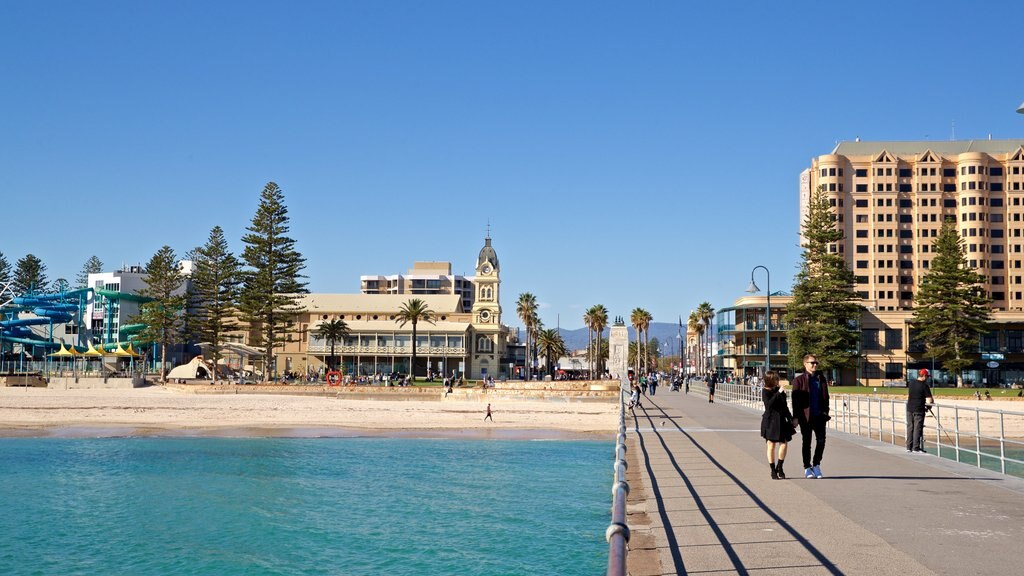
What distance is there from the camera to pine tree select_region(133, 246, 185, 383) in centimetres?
7056

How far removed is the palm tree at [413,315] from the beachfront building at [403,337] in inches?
28.2

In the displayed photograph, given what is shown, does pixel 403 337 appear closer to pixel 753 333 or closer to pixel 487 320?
pixel 487 320

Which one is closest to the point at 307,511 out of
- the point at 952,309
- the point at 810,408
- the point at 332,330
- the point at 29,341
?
the point at 810,408

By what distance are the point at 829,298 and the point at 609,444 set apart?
35.4m

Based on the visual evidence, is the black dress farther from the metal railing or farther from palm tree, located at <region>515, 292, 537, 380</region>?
palm tree, located at <region>515, 292, 537, 380</region>

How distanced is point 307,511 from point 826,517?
12.8 metres

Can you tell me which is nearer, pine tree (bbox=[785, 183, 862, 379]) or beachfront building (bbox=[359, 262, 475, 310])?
pine tree (bbox=[785, 183, 862, 379])

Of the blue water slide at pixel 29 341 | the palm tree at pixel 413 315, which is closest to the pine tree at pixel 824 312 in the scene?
the palm tree at pixel 413 315

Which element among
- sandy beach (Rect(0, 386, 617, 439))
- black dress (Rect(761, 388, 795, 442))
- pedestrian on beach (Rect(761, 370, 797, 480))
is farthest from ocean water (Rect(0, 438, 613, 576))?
sandy beach (Rect(0, 386, 617, 439))

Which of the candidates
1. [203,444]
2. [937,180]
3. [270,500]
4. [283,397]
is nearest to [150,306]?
[283,397]

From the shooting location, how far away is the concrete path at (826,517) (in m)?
6.86

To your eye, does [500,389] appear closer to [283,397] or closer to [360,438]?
[283,397]

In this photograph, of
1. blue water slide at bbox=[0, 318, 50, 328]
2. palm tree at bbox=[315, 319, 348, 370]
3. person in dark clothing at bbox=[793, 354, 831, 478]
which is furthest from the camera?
blue water slide at bbox=[0, 318, 50, 328]

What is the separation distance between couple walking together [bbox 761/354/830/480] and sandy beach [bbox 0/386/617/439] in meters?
22.1
